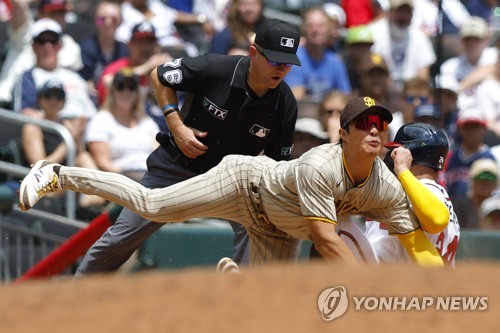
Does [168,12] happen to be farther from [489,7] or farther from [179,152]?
[179,152]

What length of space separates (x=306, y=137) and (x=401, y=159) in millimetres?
2618

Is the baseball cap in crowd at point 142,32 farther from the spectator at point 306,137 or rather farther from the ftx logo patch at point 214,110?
the ftx logo patch at point 214,110

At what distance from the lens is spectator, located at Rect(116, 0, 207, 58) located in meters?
10.8

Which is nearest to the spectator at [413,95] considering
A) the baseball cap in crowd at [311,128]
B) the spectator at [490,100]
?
the spectator at [490,100]

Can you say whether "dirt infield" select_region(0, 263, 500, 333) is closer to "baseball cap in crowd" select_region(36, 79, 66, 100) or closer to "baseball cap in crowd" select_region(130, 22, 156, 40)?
"baseball cap in crowd" select_region(36, 79, 66, 100)

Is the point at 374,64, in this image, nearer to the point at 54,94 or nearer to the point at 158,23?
the point at 158,23

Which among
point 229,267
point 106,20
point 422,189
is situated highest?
point 106,20

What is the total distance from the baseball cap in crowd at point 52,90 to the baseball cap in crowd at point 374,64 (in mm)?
2977

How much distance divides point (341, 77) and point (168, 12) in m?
2.25

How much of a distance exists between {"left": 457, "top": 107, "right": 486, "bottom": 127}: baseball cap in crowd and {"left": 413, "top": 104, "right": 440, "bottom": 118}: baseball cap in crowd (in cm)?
41

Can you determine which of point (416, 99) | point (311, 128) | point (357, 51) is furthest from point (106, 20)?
point (416, 99)

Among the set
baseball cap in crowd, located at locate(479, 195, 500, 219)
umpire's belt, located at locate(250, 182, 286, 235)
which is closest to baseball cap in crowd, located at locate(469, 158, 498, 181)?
baseball cap in crowd, located at locate(479, 195, 500, 219)

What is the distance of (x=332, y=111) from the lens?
9.03 metres

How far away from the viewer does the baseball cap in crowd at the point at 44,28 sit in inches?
380
